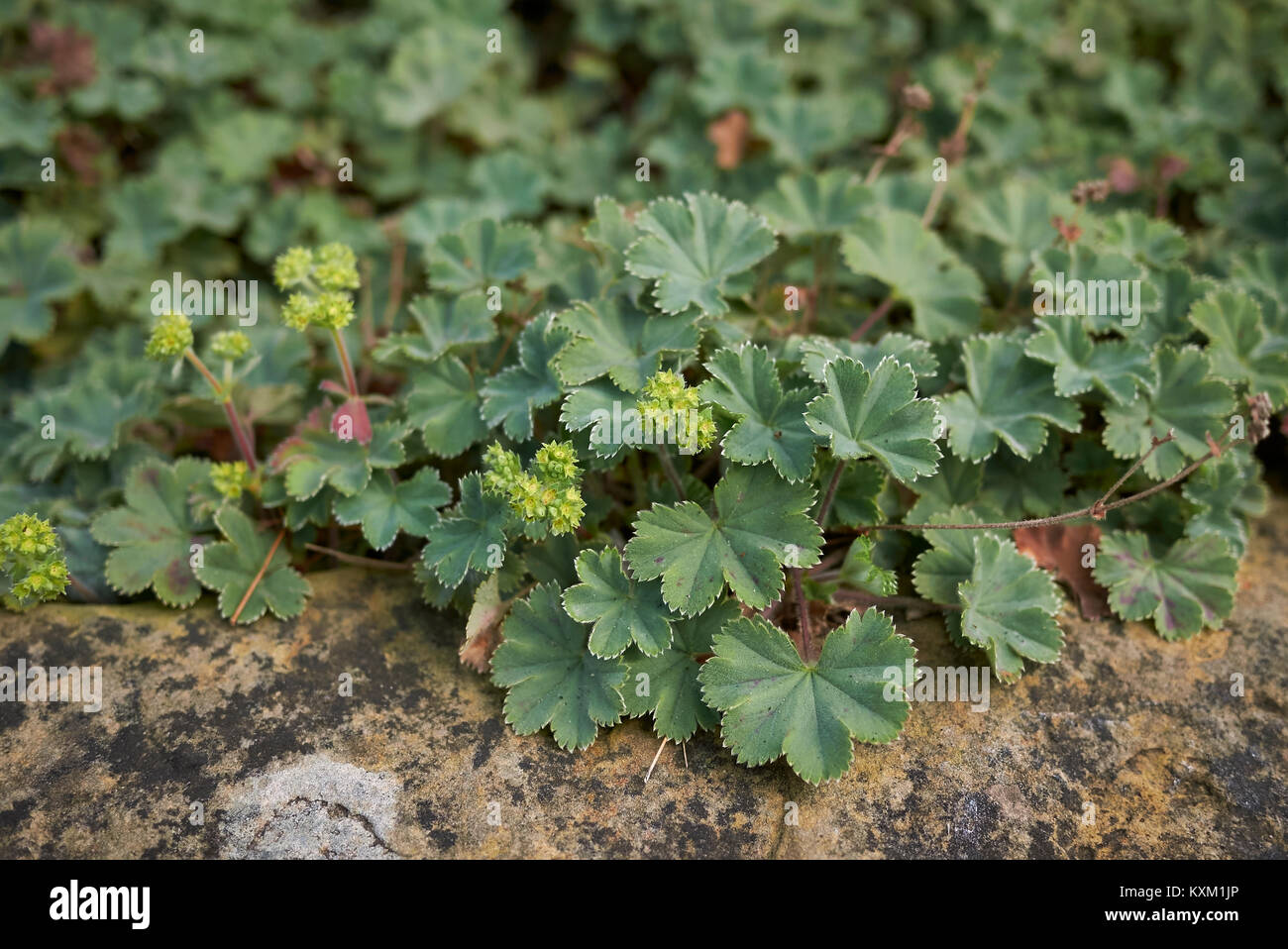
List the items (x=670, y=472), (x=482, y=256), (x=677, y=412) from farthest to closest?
(x=482, y=256) < (x=670, y=472) < (x=677, y=412)

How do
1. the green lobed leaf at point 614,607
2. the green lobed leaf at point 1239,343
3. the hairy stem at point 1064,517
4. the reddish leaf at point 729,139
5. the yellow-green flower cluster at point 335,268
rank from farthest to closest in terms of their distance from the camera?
the reddish leaf at point 729,139, the green lobed leaf at point 1239,343, the yellow-green flower cluster at point 335,268, the hairy stem at point 1064,517, the green lobed leaf at point 614,607

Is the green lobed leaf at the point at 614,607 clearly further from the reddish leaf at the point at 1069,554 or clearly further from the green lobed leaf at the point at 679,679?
the reddish leaf at the point at 1069,554

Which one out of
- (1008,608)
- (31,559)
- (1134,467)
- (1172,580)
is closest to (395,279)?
(31,559)

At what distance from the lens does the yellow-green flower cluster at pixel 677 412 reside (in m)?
2.43

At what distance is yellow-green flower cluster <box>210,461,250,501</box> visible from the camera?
2930 millimetres

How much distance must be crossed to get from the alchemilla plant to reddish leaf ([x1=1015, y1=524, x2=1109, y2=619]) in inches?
0.4

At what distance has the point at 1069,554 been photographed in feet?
9.87

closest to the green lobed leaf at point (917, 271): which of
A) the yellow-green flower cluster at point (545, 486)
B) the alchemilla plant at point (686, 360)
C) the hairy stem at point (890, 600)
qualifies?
the alchemilla plant at point (686, 360)

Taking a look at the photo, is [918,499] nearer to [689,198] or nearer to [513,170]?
[689,198]

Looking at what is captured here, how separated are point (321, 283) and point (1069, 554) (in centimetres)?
237

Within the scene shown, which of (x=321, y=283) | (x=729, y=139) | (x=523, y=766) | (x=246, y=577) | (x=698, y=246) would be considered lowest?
(x=523, y=766)

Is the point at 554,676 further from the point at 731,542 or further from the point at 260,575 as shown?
the point at 260,575

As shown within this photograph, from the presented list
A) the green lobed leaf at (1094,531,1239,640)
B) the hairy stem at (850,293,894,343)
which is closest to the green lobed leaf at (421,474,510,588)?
the hairy stem at (850,293,894,343)

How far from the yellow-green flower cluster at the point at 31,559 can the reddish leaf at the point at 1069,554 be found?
9.00 ft
